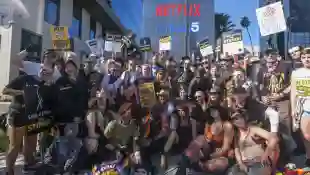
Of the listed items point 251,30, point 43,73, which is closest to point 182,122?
point 251,30

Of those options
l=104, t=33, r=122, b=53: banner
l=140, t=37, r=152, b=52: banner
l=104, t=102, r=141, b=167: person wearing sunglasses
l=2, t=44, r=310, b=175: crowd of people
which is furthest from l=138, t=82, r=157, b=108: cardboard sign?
l=104, t=33, r=122, b=53: banner

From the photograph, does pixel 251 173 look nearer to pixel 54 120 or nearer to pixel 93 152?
pixel 93 152

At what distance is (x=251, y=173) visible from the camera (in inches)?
132

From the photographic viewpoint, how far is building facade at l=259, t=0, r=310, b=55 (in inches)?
129

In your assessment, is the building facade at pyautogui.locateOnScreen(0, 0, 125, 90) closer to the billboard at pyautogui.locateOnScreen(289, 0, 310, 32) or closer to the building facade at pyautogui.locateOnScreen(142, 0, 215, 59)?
the building facade at pyautogui.locateOnScreen(142, 0, 215, 59)

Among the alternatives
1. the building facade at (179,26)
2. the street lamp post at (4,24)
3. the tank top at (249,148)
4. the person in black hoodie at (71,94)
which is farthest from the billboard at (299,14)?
the street lamp post at (4,24)

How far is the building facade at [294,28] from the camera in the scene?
129 inches

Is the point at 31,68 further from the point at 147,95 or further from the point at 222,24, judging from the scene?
the point at 222,24

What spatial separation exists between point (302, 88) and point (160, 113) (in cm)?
131

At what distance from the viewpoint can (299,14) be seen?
332 cm

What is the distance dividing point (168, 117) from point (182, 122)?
0.45ft

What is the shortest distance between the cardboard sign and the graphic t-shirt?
129cm

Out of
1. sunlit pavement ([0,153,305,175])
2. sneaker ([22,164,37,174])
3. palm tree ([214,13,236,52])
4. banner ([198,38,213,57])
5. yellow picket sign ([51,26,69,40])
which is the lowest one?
sneaker ([22,164,37,174])

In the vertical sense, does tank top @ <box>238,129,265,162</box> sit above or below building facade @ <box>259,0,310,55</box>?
below
